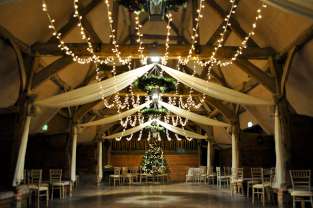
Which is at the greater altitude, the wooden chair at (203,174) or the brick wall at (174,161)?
the brick wall at (174,161)

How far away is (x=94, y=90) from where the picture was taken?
7.16 metres

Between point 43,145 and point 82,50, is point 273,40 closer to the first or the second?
point 82,50

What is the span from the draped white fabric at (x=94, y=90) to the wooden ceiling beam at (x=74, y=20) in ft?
5.69

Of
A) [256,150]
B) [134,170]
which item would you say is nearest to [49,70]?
[256,150]

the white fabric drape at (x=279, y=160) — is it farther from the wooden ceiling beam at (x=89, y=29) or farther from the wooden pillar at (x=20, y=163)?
the wooden pillar at (x=20, y=163)

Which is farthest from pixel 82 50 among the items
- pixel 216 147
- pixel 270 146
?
pixel 216 147

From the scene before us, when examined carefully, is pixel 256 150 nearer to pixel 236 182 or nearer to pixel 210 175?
pixel 236 182

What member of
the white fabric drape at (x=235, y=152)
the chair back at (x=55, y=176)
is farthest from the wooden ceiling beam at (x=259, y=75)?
the chair back at (x=55, y=176)

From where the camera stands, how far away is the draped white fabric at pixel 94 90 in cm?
693

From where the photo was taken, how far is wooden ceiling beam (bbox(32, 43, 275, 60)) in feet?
24.7

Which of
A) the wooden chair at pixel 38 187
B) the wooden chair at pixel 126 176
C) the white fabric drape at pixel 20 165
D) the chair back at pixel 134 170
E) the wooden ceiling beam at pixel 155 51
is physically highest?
the wooden ceiling beam at pixel 155 51

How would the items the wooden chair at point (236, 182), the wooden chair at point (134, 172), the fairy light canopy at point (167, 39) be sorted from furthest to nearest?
1. the wooden chair at point (134, 172)
2. the wooden chair at point (236, 182)
3. the fairy light canopy at point (167, 39)

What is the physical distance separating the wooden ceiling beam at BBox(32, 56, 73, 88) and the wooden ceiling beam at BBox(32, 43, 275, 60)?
188mm

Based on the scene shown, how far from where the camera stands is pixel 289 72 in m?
7.44
